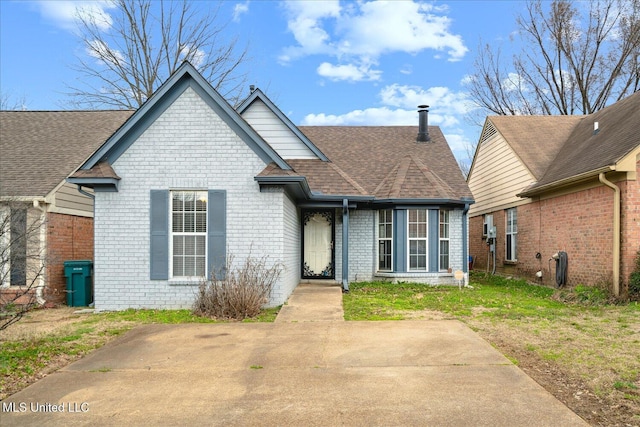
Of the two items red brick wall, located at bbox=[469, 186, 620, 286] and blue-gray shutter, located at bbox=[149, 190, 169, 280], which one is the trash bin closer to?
blue-gray shutter, located at bbox=[149, 190, 169, 280]

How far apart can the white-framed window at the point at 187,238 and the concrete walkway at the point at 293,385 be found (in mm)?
2707

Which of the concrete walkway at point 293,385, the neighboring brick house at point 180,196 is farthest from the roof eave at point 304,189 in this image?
the concrete walkway at point 293,385

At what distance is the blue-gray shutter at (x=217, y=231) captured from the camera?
10352mm

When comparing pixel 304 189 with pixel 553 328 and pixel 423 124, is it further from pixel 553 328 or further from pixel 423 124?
pixel 423 124

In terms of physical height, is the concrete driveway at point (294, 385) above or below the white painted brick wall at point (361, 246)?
below

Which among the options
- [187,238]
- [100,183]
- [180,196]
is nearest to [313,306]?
[187,238]

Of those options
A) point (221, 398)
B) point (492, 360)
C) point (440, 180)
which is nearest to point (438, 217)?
point (440, 180)

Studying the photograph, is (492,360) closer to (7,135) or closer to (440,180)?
(440,180)

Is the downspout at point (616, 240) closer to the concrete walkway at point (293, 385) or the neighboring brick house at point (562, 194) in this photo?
the neighboring brick house at point (562, 194)

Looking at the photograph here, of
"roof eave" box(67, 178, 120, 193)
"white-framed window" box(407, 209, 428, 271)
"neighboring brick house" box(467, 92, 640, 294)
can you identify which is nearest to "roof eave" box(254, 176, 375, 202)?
"white-framed window" box(407, 209, 428, 271)

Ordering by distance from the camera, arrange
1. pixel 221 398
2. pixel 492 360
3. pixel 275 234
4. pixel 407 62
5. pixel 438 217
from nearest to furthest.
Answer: pixel 221 398 < pixel 492 360 < pixel 275 234 < pixel 438 217 < pixel 407 62

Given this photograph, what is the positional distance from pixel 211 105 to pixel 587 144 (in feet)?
35.5

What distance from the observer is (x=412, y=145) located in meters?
17.3

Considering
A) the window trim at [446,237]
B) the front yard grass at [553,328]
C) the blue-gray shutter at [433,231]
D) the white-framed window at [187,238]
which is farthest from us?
the window trim at [446,237]
